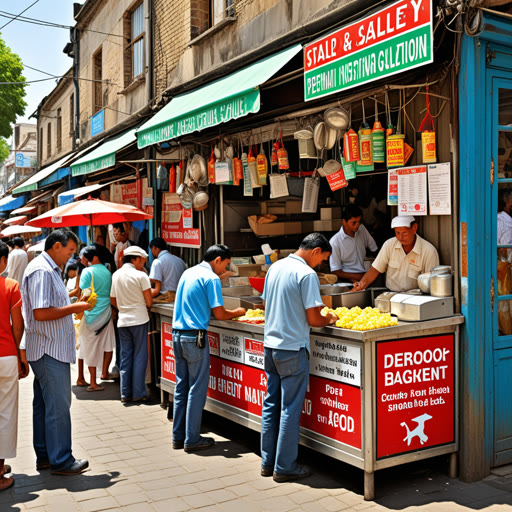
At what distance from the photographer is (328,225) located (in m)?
8.78

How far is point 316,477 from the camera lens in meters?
4.77

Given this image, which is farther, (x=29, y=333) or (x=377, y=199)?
(x=377, y=199)

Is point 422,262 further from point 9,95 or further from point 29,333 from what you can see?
point 9,95

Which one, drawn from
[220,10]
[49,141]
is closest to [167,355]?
[220,10]

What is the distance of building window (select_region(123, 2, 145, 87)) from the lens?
12688 mm

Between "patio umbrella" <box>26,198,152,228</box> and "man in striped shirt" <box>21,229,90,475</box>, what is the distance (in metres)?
3.20

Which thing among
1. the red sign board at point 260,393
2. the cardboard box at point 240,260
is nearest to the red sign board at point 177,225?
the cardboard box at point 240,260

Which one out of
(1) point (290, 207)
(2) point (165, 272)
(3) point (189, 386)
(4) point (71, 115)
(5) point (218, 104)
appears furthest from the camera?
(4) point (71, 115)

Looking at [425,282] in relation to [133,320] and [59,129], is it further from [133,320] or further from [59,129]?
[59,129]

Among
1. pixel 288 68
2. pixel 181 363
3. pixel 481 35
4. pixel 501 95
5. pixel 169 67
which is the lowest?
pixel 181 363

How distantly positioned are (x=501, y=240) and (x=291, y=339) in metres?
1.92

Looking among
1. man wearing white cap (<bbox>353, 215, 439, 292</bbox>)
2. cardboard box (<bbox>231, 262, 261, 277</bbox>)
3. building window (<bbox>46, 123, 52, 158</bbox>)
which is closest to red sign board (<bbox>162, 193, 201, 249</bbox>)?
cardboard box (<bbox>231, 262, 261, 277</bbox>)

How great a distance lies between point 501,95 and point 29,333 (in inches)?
170

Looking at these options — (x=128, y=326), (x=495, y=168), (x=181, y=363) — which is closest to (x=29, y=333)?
(x=181, y=363)
